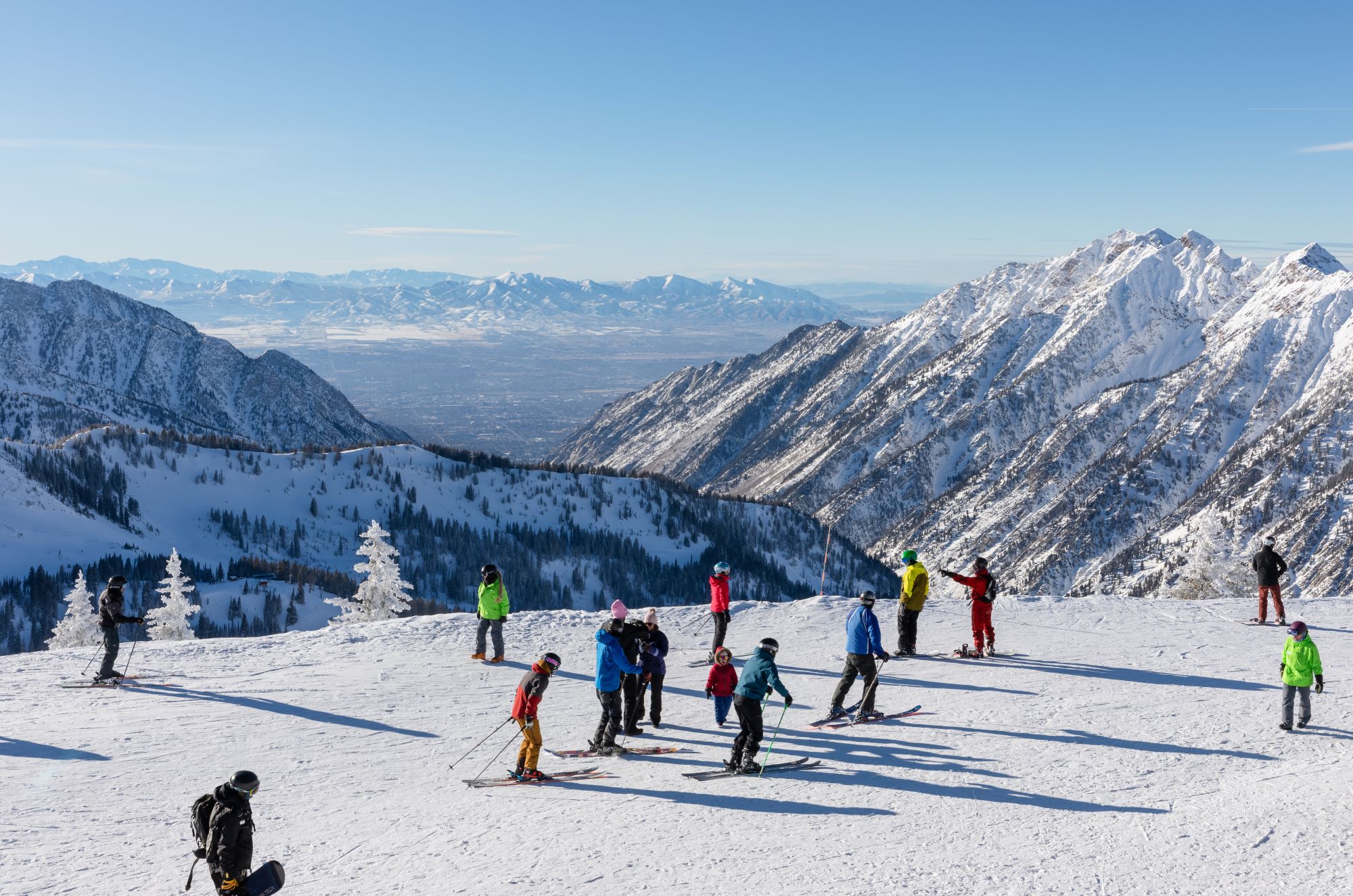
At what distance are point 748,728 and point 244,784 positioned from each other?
852 cm

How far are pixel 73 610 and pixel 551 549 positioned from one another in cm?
12667

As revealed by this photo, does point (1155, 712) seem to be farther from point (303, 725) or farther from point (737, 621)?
point (303, 725)

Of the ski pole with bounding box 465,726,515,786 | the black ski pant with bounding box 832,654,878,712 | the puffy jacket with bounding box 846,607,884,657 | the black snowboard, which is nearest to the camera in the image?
the black snowboard

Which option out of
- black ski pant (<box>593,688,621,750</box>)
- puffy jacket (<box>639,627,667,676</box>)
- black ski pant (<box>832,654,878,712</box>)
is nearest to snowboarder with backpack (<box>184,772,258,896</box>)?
black ski pant (<box>593,688,621,750</box>)

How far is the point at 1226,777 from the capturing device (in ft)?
50.0

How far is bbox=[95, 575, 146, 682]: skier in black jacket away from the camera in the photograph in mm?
21469

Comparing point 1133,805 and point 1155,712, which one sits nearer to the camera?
point 1133,805

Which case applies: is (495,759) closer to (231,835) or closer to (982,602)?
(231,835)

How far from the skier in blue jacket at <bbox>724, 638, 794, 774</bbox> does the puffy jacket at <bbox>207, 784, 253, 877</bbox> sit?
26.3 ft

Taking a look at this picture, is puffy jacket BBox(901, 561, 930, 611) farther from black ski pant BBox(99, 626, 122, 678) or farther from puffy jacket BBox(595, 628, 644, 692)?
black ski pant BBox(99, 626, 122, 678)

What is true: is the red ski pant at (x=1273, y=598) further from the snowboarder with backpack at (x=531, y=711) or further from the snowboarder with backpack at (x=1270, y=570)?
the snowboarder with backpack at (x=531, y=711)

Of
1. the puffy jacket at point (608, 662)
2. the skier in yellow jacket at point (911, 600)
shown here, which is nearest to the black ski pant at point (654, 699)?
the puffy jacket at point (608, 662)

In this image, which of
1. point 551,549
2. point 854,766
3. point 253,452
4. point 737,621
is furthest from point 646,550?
point 854,766

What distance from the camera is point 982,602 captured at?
23688 millimetres
